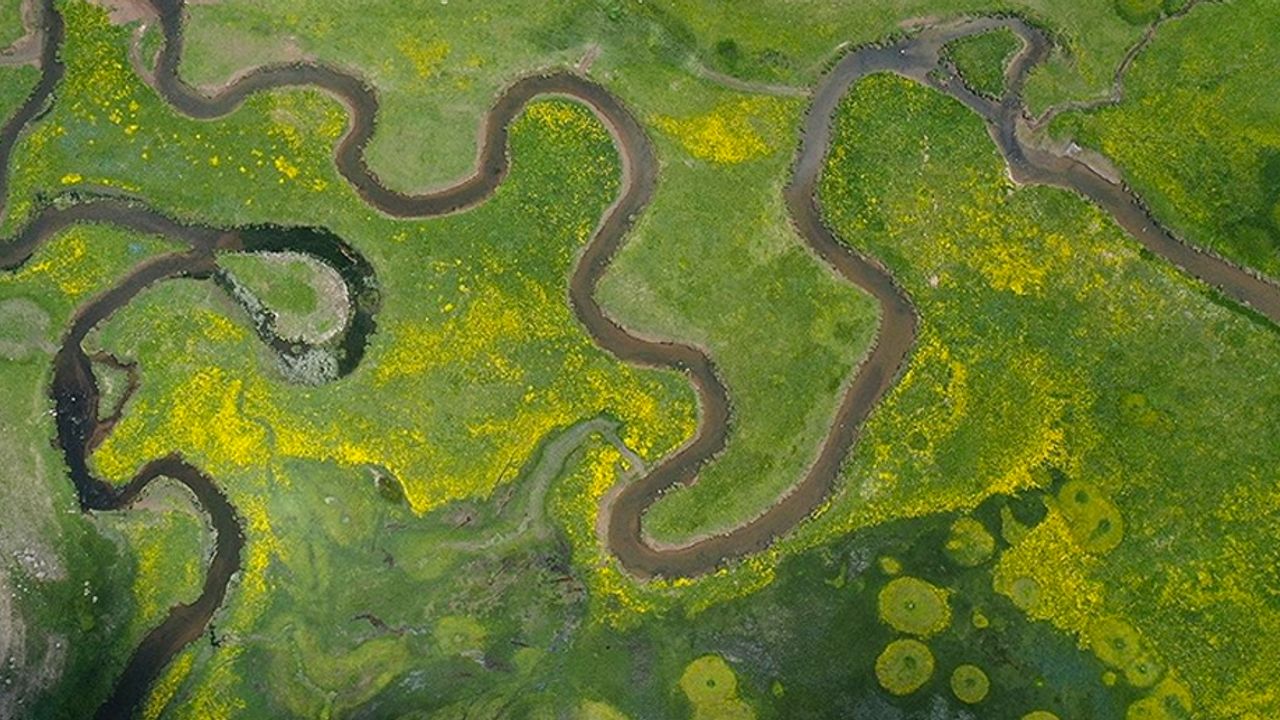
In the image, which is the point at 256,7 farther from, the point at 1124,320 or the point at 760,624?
the point at 1124,320

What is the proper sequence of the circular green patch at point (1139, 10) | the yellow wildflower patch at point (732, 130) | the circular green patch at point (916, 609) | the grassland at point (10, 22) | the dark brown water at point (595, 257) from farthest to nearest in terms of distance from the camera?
1. the circular green patch at point (1139, 10)
2. the yellow wildflower patch at point (732, 130)
3. the grassland at point (10, 22)
4. the dark brown water at point (595, 257)
5. the circular green patch at point (916, 609)

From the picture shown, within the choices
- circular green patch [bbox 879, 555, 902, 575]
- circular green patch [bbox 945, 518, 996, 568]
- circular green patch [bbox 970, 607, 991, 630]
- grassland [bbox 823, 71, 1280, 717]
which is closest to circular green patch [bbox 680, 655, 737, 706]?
circular green patch [bbox 879, 555, 902, 575]

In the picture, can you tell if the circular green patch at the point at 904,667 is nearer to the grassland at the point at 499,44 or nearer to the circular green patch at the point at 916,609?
the circular green patch at the point at 916,609

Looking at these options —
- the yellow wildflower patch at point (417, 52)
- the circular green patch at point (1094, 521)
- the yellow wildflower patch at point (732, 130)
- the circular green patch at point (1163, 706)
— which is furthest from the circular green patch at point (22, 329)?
the circular green patch at point (1163, 706)

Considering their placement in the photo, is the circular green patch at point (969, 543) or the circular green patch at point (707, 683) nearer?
the circular green patch at point (707, 683)

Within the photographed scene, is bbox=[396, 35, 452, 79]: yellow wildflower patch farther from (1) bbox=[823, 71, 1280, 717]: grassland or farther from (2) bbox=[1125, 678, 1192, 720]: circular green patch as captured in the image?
(2) bbox=[1125, 678, 1192, 720]: circular green patch

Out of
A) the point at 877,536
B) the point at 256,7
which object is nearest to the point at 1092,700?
the point at 877,536

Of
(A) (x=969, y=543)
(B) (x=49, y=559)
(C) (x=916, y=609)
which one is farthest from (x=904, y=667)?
(B) (x=49, y=559)
